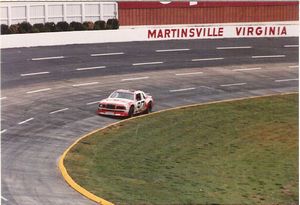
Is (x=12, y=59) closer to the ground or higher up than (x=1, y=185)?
higher up

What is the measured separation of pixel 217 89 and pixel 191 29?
16104 millimetres

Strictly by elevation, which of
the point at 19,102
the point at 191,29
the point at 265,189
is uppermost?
the point at 191,29

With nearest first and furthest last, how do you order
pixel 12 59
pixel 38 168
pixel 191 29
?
pixel 38 168
pixel 12 59
pixel 191 29

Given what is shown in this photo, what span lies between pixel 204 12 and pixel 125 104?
98.9ft

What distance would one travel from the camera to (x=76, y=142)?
2692 cm

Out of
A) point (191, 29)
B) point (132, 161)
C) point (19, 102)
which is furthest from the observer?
point (191, 29)

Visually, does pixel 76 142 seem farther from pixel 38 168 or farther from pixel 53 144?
pixel 38 168

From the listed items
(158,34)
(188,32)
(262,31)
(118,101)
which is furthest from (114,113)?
(262,31)

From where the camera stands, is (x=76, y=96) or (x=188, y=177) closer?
(x=188, y=177)

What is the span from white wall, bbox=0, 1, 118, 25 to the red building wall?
1623 mm

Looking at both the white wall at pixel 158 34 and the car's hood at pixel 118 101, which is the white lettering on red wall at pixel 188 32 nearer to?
the white wall at pixel 158 34

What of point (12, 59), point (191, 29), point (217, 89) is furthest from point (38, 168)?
point (191, 29)

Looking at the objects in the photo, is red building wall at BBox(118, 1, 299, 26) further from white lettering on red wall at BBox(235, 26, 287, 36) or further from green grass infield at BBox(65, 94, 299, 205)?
green grass infield at BBox(65, 94, 299, 205)

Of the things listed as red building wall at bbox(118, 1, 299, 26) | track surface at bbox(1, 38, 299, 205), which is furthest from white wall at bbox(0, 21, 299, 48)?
track surface at bbox(1, 38, 299, 205)
